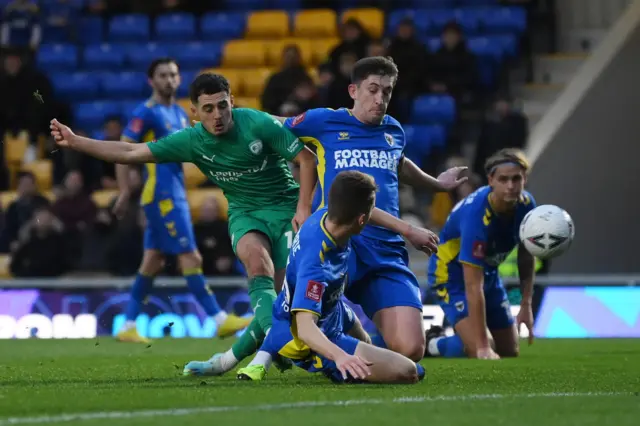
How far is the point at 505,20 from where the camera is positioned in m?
17.9

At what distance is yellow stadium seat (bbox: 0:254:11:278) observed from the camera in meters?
16.2

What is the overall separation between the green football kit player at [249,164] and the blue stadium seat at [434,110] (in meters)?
7.77

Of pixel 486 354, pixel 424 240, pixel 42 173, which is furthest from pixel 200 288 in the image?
pixel 42 173

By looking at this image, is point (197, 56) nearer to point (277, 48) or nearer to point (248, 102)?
point (277, 48)

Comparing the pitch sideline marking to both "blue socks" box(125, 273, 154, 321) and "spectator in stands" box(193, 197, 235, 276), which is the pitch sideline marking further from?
"spectator in stands" box(193, 197, 235, 276)

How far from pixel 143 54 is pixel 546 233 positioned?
36.5ft

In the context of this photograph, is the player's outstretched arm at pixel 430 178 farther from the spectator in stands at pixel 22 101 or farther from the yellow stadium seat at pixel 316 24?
the yellow stadium seat at pixel 316 24

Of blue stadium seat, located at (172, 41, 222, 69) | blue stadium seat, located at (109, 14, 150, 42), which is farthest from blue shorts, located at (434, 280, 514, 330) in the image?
blue stadium seat, located at (109, 14, 150, 42)

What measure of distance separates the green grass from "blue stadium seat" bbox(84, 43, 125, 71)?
34.1 ft

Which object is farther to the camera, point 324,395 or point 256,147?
point 256,147

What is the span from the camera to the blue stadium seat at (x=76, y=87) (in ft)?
64.6

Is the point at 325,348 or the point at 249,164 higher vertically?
the point at 249,164

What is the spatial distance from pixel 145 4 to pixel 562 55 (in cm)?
617

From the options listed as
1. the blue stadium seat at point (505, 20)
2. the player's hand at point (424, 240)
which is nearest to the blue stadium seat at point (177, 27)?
the blue stadium seat at point (505, 20)
